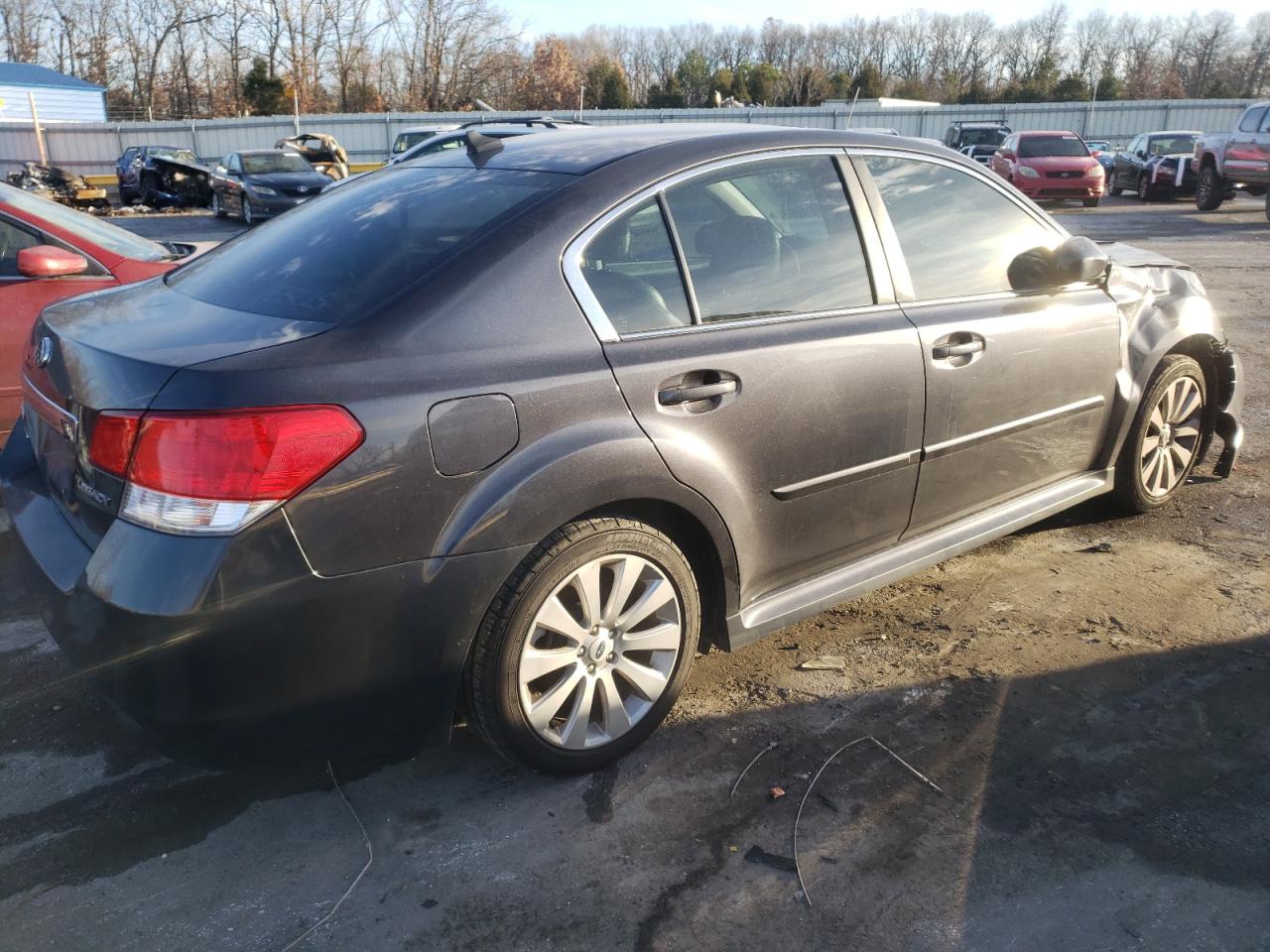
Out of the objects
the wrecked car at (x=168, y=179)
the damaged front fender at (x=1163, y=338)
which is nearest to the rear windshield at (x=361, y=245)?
the damaged front fender at (x=1163, y=338)

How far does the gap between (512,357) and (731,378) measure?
67cm

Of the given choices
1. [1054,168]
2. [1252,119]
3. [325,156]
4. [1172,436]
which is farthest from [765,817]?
[325,156]

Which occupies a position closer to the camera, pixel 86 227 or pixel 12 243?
pixel 12 243

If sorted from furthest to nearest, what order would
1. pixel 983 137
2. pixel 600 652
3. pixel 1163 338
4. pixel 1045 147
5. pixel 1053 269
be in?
pixel 983 137, pixel 1045 147, pixel 1163 338, pixel 1053 269, pixel 600 652

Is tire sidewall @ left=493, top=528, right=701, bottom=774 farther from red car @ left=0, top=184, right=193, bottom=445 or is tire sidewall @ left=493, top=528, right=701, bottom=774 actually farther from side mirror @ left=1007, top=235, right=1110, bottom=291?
red car @ left=0, top=184, right=193, bottom=445

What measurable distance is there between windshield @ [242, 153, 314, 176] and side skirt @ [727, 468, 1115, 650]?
2114 cm

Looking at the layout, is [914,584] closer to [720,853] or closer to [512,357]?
[720,853]

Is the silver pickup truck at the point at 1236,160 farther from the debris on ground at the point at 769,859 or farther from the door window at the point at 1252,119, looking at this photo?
the debris on ground at the point at 769,859

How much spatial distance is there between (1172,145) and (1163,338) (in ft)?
83.8

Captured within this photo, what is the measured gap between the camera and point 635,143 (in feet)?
10.2

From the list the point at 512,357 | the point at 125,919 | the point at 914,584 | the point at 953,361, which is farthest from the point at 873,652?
the point at 125,919

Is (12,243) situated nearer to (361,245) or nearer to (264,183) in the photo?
(361,245)

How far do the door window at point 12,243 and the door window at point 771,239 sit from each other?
3.48 meters

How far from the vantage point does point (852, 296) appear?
10.7 ft
